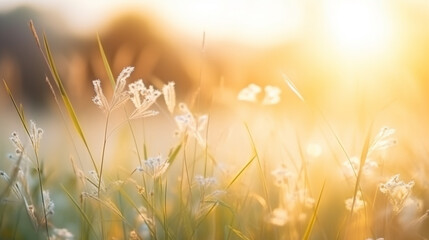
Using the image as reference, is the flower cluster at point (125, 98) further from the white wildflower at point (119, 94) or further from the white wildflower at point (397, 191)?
the white wildflower at point (397, 191)

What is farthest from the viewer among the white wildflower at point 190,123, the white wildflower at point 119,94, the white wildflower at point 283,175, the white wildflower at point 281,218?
the white wildflower at point 281,218

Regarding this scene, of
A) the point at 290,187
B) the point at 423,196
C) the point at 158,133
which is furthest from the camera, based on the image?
the point at 158,133

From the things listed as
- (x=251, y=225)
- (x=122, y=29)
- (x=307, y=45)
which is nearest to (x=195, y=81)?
(x=251, y=225)

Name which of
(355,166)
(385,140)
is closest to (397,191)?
(385,140)

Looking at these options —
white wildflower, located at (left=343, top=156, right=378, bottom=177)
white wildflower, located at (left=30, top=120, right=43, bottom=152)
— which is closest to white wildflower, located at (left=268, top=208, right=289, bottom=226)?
white wildflower, located at (left=343, top=156, right=378, bottom=177)

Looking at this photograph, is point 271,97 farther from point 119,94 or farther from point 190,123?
point 119,94

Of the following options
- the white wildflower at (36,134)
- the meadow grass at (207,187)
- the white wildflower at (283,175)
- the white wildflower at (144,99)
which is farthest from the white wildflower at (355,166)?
the white wildflower at (36,134)

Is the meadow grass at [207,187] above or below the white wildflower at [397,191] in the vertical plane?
above

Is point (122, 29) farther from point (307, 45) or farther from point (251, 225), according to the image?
point (251, 225)

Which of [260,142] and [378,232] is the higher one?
[260,142]
